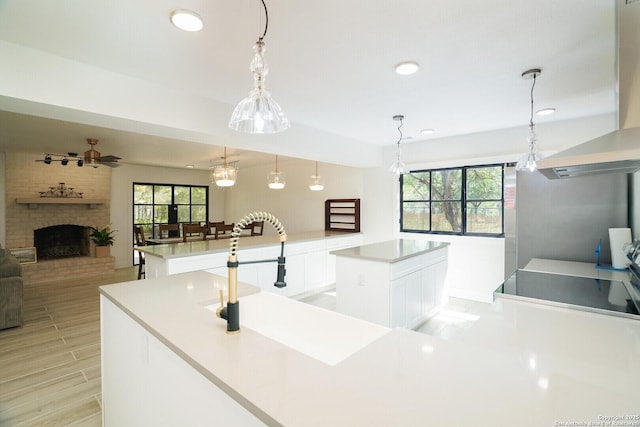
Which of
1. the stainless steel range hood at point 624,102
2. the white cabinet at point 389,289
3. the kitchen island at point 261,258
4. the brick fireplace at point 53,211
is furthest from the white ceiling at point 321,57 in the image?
the brick fireplace at point 53,211

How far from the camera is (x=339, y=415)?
2.30 ft

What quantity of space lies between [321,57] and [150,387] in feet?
6.89

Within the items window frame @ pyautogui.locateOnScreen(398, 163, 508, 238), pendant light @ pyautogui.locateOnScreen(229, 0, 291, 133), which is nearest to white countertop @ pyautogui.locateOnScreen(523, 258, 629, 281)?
window frame @ pyautogui.locateOnScreen(398, 163, 508, 238)

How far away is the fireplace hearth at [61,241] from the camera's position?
6348 millimetres

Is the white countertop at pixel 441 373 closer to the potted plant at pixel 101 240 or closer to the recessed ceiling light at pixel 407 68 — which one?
the recessed ceiling light at pixel 407 68

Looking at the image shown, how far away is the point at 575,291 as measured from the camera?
175 cm

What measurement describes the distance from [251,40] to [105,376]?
2.19 metres

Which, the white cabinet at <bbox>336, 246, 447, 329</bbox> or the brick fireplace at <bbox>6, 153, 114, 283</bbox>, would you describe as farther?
the brick fireplace at <bbox>6, 153, 114, 283</bbox>

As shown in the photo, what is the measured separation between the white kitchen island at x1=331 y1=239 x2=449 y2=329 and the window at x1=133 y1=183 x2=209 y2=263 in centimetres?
612

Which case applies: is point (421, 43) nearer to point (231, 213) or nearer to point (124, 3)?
point (124, 3)

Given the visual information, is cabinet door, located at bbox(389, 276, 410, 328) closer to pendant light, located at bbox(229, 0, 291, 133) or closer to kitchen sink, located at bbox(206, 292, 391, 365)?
kitchen sink, located at bbox(206, 292, 391, 365)

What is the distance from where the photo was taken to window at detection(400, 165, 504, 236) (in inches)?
170

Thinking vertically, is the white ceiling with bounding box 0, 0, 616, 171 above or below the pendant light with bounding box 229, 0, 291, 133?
above

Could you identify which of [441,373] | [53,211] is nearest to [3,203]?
[53,211]
